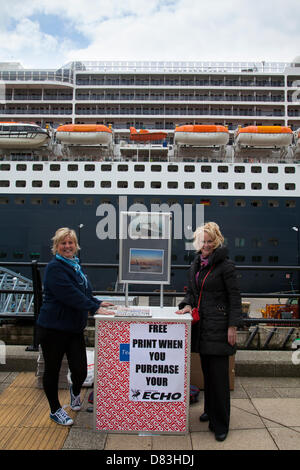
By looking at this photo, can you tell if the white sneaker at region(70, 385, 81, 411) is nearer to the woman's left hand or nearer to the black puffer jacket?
the black puffer jacket

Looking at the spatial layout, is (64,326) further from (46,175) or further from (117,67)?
(117,67)

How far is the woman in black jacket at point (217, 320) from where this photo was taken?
94.9 inches

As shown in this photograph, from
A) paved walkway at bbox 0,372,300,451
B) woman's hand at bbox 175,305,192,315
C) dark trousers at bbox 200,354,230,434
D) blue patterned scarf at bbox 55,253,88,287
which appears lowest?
paved walkway at bbox 0,372,300,451

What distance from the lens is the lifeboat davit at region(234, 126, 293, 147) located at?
813 inches

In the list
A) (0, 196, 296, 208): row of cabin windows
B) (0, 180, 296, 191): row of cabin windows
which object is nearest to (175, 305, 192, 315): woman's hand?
(0, 196, 296, 208): row of cabin windows

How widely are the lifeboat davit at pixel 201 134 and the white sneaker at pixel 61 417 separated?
64.3 ft

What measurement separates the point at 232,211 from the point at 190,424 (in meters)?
18.3

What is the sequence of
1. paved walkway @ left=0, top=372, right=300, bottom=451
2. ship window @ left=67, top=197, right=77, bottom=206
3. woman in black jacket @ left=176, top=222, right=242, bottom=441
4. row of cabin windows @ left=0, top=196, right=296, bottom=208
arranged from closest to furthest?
paved walkway @ left=0, top=372, right=300, bottom=451 < woman in black jacket @ left=176, top=222, right=242, bottom=441 < row of cabin windows @ left=0, top=196, right=296, bottom=208 < ship window @ left=67, top=197, right=77, bottom=206

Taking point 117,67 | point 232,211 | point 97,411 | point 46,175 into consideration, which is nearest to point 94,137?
point 46,175

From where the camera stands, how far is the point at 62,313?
Result: 250 cm

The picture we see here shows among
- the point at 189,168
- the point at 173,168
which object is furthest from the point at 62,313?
the point at 189,168

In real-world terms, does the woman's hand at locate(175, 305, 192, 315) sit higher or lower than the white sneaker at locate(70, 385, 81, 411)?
higher

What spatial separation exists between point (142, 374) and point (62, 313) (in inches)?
29.1

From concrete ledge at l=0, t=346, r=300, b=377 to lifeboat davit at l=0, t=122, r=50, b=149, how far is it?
19556 mm
